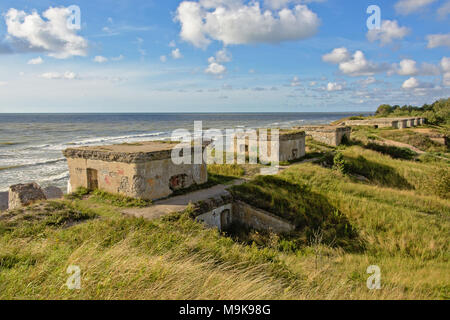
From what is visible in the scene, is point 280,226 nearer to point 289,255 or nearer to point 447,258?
point 289,255

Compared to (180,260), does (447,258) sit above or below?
below

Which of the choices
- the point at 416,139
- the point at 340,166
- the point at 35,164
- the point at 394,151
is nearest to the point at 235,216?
the point at 340,166

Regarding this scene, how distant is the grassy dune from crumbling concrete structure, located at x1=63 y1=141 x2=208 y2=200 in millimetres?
721

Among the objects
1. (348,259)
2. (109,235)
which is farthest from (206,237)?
(348,259)

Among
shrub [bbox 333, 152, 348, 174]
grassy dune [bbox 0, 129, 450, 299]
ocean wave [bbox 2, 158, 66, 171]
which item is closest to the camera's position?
grassy dune [bbox 0, 129, 450, 299]

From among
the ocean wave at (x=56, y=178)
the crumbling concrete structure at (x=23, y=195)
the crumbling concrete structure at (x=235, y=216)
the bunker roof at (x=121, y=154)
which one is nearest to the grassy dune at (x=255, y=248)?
the crumbling concrete structure at (x=235, y=216)

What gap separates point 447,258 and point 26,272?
9631 millimetres

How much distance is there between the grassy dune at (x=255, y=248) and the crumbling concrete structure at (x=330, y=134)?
903 centimetres

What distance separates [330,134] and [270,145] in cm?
925

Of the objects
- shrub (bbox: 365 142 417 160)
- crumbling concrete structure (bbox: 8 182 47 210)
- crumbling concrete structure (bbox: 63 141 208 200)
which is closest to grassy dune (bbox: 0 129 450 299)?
crumbling concrete structure (bbox: 63 141 208 200)

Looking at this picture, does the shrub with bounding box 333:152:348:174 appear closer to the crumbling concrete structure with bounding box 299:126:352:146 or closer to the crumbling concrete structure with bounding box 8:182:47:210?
the crumbling concrete structure with bounding box 299:126:352:146

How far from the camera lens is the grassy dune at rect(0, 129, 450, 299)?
3592 mm

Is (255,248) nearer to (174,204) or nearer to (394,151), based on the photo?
(174,204)
